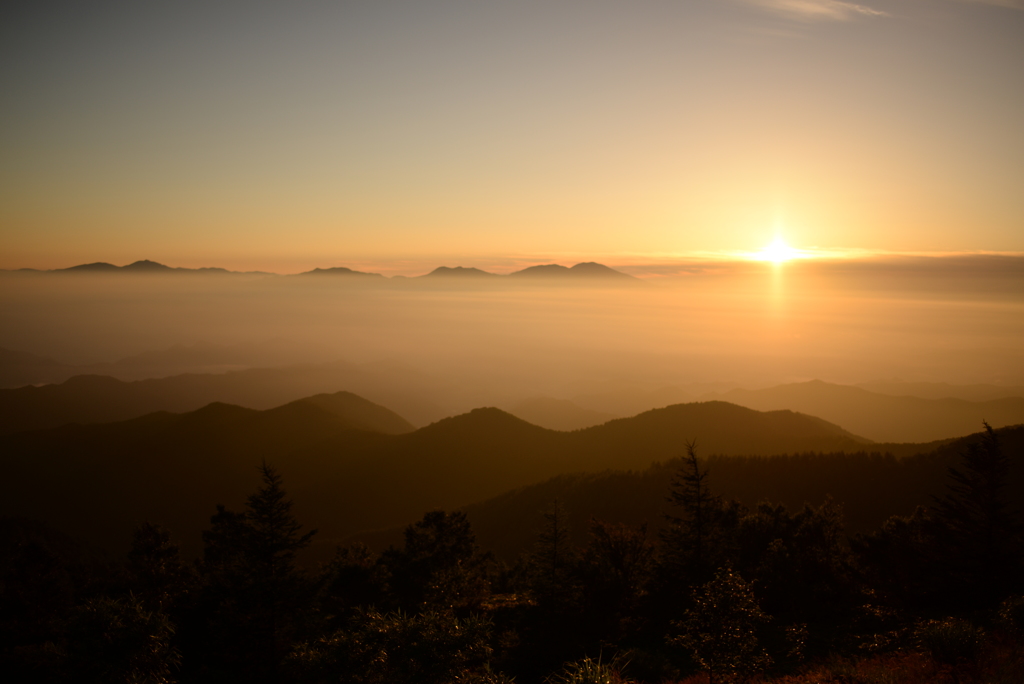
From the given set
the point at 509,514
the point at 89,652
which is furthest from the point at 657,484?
the point at 89,652

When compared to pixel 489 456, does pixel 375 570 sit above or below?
above

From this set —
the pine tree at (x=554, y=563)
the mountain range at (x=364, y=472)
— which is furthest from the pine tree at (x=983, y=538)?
the mountain range at (x=364, y=472)

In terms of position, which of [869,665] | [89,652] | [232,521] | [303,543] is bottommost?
[232,521]

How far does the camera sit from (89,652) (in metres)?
14.2

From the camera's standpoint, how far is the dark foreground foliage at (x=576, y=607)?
1338cm

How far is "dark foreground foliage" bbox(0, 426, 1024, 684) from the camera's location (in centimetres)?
1338

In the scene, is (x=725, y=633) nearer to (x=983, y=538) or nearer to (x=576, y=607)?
(x=576, y=607)

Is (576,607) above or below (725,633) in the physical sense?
below

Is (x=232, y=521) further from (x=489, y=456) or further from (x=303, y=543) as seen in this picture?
(x=489, y=456)

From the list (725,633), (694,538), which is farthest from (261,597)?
(694,538)

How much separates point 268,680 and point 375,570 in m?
17.3

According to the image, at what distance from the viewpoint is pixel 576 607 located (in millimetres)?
30359

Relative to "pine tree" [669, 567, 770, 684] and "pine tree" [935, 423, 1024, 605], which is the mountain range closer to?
"pine tree" [935, 423, 1024, 605]

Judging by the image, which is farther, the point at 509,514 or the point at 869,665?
the point at 509,514
